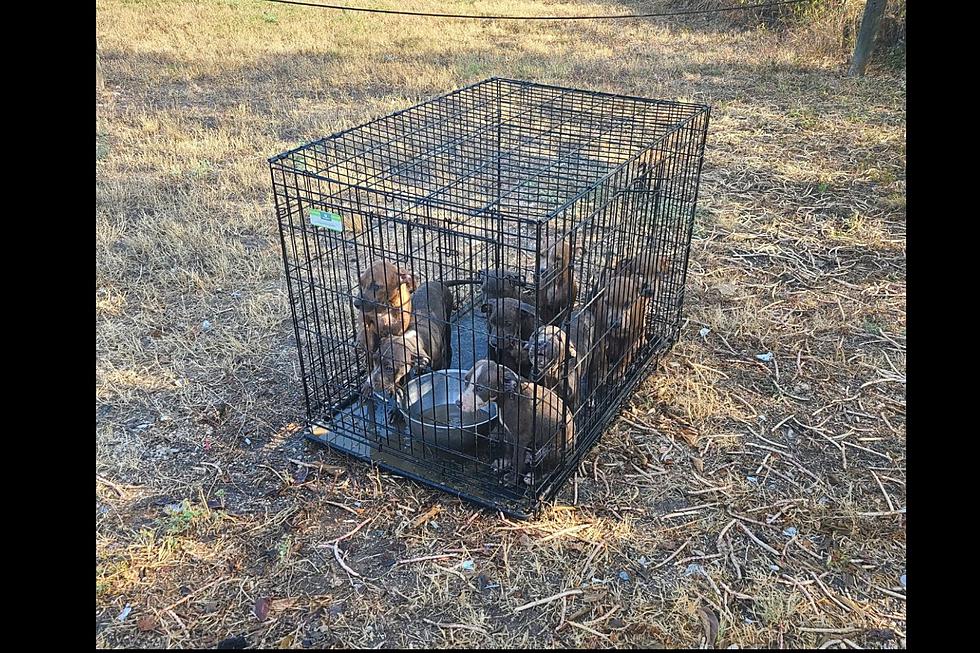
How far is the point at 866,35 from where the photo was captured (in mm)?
9516

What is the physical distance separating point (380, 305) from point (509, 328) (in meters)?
0.63

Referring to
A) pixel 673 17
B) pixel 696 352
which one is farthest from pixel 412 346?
pixel 673 17

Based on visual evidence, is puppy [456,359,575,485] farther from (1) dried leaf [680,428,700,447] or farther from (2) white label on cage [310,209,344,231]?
(2) white label on cage [310,209,344,231]

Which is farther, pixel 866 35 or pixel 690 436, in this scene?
A: pixel 866 35

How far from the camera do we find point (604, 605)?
2656mm

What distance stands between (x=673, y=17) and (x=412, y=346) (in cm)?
1277

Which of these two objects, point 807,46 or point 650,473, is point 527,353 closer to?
point 650,473

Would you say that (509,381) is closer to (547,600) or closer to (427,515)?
(427,515)

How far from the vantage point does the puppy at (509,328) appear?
319cm

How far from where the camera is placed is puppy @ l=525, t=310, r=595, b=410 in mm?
2947

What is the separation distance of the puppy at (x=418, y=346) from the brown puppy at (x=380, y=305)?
7cm

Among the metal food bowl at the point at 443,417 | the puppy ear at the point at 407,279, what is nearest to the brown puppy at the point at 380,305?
the puppy ear at the point at 407,279

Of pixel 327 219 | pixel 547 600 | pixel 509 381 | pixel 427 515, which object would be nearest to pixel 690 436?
pixel 509 381

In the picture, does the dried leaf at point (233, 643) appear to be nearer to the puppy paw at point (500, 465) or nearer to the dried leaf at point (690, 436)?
the puppy paw at point (500, 465)
